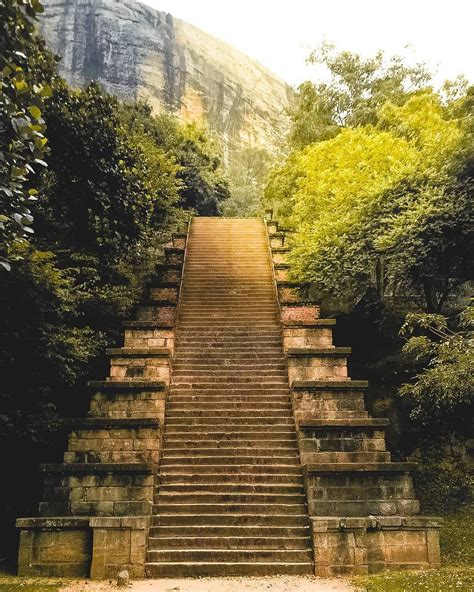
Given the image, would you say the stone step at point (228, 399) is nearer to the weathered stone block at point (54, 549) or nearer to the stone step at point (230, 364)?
the stone step at point (230, 364)

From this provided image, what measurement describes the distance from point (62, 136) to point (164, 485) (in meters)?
6.60

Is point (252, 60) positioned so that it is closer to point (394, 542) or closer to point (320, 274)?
point (320, 274)

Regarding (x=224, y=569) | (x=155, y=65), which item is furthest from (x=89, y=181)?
(x=155, y=65)

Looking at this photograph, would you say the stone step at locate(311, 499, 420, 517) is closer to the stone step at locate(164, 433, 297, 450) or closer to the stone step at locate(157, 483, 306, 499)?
the stone step at locate(157, 483, 306, 499)

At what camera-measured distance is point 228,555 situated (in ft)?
22.5

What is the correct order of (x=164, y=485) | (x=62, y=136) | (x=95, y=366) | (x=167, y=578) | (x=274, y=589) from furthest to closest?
1. (x=95, y=366)
2. (x=62, y=136)
3. (x=164, y=485)
4. (x=167, y=578)
5. (x=274, y=589)

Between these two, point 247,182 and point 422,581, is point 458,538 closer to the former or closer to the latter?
point 422,581

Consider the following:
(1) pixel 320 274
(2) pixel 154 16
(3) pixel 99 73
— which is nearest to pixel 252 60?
(2) pixel 154 16

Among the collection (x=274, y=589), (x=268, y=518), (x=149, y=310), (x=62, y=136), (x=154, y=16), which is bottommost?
(x=274, y=589)

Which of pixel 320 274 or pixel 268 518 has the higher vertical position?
pixel 320 274

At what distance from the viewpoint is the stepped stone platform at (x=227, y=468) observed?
22.2 ft

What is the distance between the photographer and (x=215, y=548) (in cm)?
704

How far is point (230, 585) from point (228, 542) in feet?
2.99

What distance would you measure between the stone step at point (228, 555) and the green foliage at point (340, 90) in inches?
741
